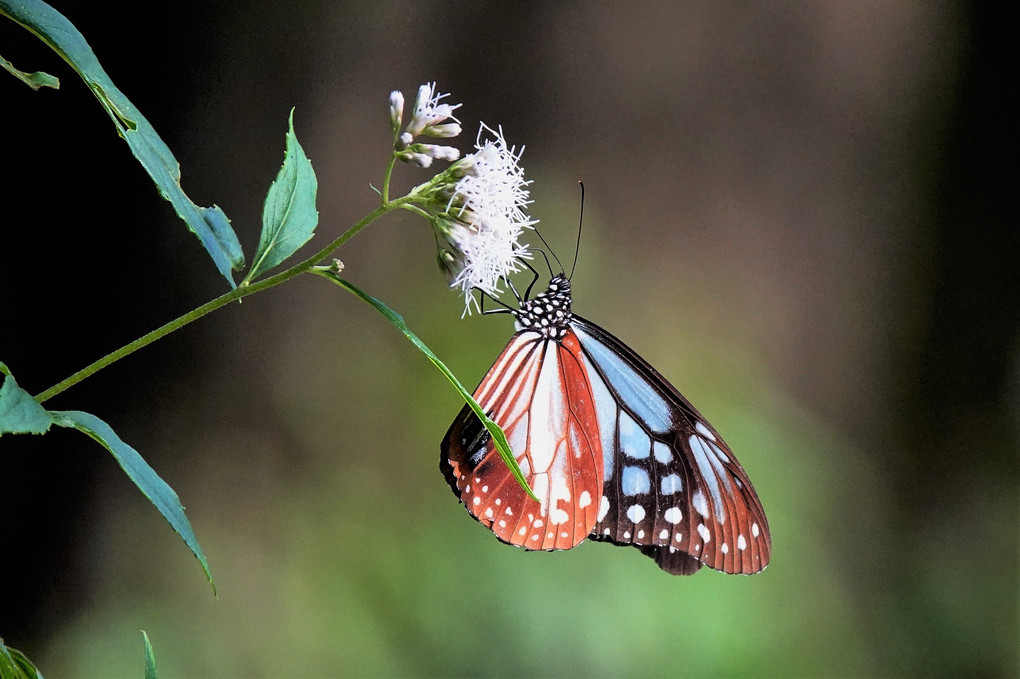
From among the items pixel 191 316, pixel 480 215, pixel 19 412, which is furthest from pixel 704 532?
pixel 19 412

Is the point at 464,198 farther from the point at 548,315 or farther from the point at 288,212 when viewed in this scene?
the point at 548,315

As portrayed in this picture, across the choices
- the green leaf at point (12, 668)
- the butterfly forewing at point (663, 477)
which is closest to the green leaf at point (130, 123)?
the green leaf at point (12, 668)

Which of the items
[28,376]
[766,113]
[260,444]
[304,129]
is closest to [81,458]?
[28,376]

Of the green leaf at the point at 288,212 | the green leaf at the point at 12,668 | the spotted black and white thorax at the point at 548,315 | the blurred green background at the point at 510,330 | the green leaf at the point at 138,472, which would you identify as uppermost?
the blurred green background at the point at 510,330

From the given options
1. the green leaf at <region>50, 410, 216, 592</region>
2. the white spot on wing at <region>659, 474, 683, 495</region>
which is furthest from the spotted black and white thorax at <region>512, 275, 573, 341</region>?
the green leaf at <region>50, 410, 216, 592</region>

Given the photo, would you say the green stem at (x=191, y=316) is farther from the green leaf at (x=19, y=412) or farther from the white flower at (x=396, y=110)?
the white flower at (x=396, y=110)

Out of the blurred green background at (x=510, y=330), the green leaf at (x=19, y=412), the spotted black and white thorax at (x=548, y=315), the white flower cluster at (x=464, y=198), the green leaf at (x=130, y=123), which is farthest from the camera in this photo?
the blurred green background at (x=510, y=330)
